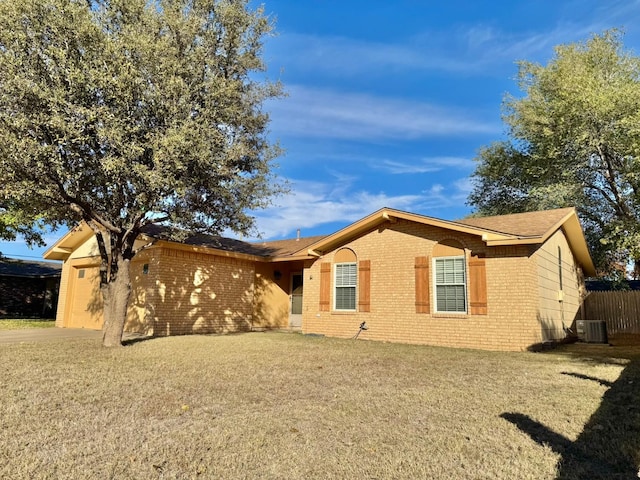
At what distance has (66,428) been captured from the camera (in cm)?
393

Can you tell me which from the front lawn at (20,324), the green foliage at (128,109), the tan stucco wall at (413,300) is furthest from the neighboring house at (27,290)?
the tan stucco wall at (413,300)

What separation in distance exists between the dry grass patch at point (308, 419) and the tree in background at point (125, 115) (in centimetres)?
367

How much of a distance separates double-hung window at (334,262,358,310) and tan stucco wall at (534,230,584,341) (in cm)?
539

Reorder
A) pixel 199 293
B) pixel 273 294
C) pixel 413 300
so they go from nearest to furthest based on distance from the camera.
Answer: pixel 413 300, pixel 199 293, pixel 273 294

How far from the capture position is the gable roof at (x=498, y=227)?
34.0 feet

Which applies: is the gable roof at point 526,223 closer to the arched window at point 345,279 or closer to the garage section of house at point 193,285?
the arched window at point 345,279

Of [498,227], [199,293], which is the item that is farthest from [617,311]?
[199,293]

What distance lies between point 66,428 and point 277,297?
1379 centimetres

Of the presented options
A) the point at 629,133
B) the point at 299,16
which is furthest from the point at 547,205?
the point at 299,16

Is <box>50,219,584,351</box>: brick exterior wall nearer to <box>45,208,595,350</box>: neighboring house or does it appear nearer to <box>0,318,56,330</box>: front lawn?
<box>45,208,595,350</box>: neighboring house

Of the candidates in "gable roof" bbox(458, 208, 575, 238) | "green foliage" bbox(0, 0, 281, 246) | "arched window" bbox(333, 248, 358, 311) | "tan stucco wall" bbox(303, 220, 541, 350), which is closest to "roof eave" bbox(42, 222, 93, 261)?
"green foliage" bbox(0, 0, 281, 246)

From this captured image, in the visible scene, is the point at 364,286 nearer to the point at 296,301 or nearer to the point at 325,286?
the point at 325,286

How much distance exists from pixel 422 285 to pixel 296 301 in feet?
23.5

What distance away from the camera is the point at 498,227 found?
11312mm
